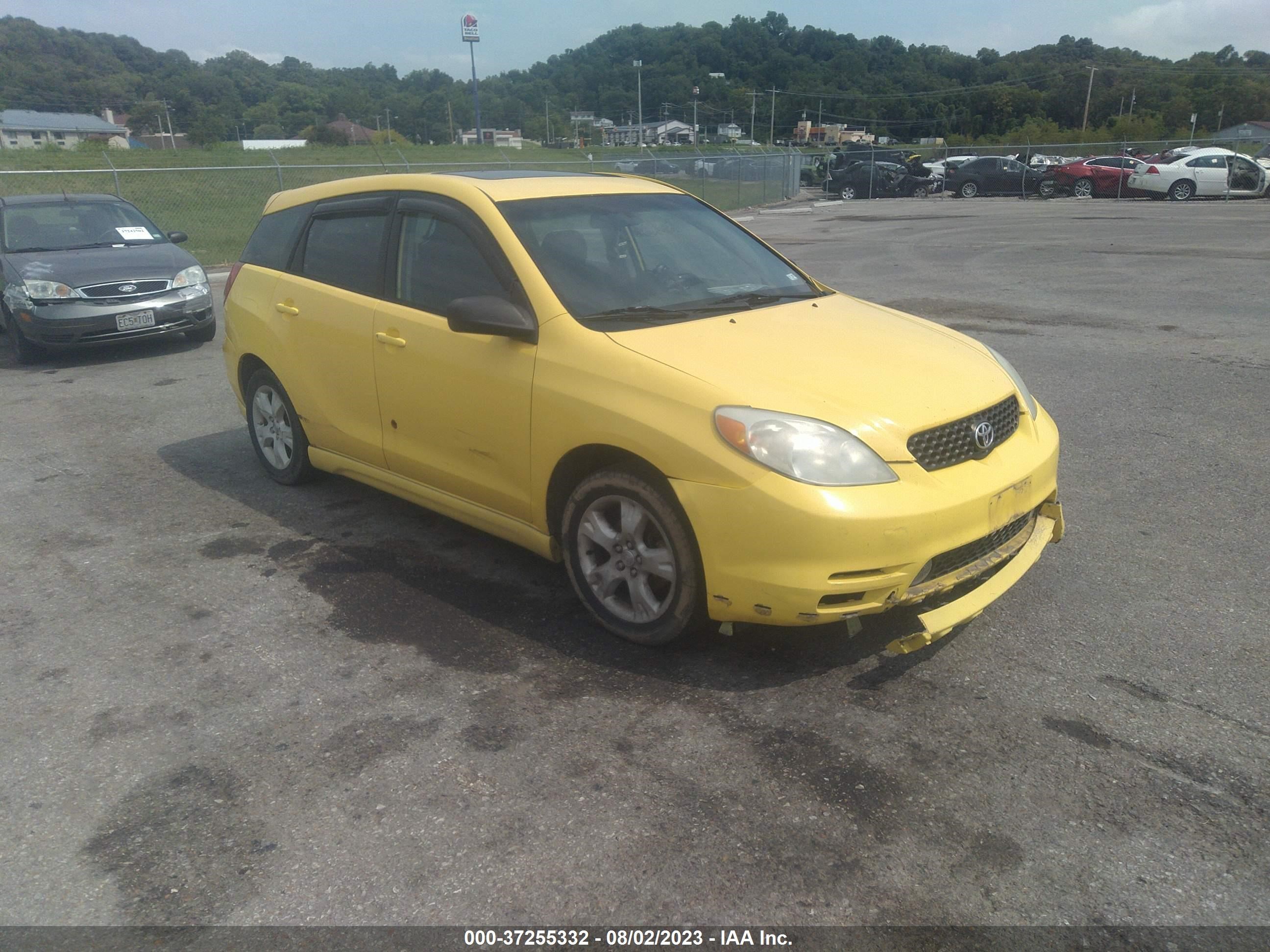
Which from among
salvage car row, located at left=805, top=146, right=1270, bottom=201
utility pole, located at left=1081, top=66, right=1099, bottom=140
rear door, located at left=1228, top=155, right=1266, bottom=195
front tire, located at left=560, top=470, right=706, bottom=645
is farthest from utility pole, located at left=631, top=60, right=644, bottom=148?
front tire, located at left=560, top=470, right=706, bottom=645

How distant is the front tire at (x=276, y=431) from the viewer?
5.60m

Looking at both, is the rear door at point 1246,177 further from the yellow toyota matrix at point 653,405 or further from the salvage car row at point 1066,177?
the yellow toyota matrix at point 653,405

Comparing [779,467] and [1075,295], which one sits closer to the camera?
[779,467]

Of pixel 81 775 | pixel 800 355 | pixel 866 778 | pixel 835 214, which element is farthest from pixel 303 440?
pixel 835 214

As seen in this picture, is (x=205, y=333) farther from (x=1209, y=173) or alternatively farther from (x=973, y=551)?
(x=1209, y=173)

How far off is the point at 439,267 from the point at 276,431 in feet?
6.41

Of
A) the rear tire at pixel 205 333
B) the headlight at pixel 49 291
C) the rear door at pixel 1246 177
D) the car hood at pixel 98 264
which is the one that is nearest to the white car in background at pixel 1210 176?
the rear door at pixel 1246 177

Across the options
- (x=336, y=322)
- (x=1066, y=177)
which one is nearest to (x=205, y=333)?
(x=336, y=322)

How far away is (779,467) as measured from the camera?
326 cm

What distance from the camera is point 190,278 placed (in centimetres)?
1046

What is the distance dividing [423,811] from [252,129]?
91324 millimetres

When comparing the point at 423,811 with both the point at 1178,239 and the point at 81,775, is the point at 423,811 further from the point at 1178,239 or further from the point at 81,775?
the point at 1178,239

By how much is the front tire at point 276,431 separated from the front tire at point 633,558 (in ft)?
7.62

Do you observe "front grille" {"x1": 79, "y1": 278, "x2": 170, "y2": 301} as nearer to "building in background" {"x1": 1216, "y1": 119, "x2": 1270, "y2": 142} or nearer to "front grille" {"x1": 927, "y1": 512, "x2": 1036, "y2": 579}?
"front grille" {"x1": 927, "y1": 512, "x2": 1036, "y2": 579}
